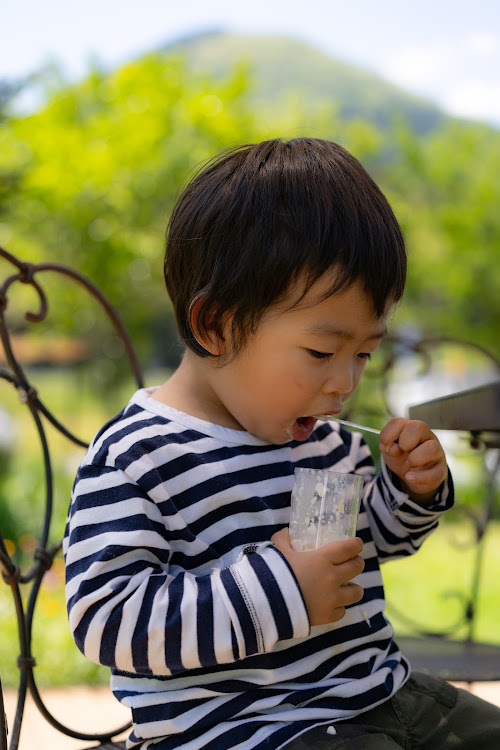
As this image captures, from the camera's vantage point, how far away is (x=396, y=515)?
3.76ft

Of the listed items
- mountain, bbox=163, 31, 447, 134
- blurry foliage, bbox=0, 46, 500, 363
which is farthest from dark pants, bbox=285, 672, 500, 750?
mountain, bbox=163, 31, 447, 134

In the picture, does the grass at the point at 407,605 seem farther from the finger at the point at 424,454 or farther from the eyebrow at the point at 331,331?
the eyebrow at the point at 331,331

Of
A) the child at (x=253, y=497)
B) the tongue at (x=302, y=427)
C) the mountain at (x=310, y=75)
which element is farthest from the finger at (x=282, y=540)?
the mountain at (x=310, y=75)

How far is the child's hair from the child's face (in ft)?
0.06

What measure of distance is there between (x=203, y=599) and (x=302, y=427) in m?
0.29

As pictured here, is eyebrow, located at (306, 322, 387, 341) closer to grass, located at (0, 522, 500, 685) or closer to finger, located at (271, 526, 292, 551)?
finger, located at (271, 526, 292, 551)

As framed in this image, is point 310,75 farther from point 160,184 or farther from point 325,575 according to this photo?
point 325,575

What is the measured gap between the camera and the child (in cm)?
87

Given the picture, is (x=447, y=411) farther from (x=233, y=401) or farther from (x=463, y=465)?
(x=463, y=465)

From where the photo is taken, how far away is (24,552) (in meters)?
3.71

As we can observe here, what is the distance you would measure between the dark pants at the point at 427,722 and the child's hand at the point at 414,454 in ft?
0.93

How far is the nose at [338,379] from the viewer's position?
38.5 inches

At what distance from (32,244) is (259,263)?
5.39 metres

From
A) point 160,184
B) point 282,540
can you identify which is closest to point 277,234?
point 282,540
